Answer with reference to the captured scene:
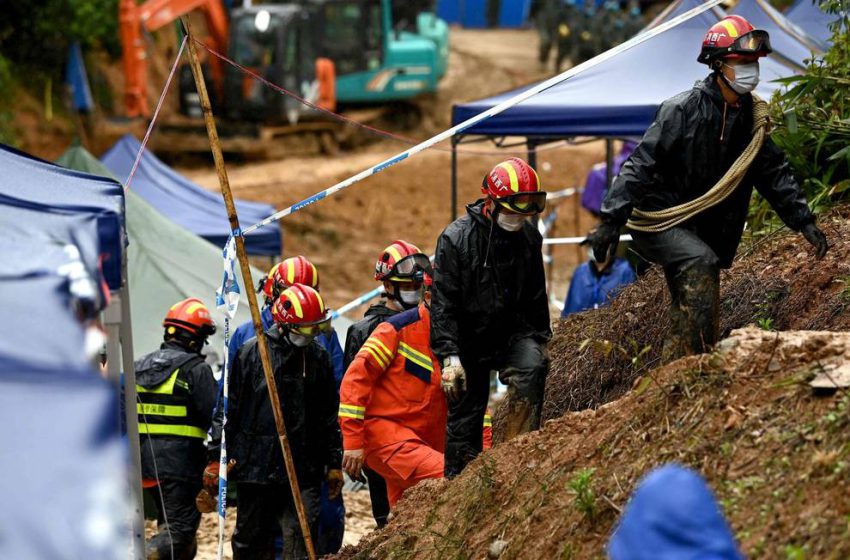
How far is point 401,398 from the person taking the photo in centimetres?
758

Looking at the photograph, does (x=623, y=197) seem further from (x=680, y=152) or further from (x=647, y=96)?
(x=647, y=96)

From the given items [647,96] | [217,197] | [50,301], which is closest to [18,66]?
[217,197]

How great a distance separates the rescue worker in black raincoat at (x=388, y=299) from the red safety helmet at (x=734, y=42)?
2271mm

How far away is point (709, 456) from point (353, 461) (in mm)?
2563

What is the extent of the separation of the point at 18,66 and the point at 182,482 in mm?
18032

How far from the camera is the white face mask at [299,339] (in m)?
7.67

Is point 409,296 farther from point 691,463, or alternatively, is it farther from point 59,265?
point 59,265

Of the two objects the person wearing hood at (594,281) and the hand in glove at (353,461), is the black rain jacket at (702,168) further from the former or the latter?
the person wearing hood at (594,281)

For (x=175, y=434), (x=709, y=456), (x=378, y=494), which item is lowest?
(x=378, y=494)

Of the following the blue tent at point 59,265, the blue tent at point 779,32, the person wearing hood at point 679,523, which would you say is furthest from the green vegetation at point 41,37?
the person wearing hood at point 679,523

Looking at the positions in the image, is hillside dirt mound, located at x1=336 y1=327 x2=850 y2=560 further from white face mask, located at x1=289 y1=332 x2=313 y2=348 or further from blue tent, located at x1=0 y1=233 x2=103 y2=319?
blue tent, located at x1=0 y1=233 x2=103 y2=319

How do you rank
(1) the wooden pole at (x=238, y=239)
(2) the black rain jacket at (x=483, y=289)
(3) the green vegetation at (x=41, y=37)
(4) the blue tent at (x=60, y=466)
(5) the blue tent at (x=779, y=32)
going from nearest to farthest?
(4) the blue tent at (x=60, y=466) < (1) the wooden pole at (x=238, y=239) < (2) the black rain jacket at (x=483, y=289) < (5) the blue tent at (x=779, y=32) < (3) the green vegetation at (x=41, y=37)

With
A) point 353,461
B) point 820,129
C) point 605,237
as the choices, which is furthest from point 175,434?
point 820,129

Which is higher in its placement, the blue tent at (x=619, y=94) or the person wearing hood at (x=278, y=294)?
the blue tent at (x=619, y=94)
